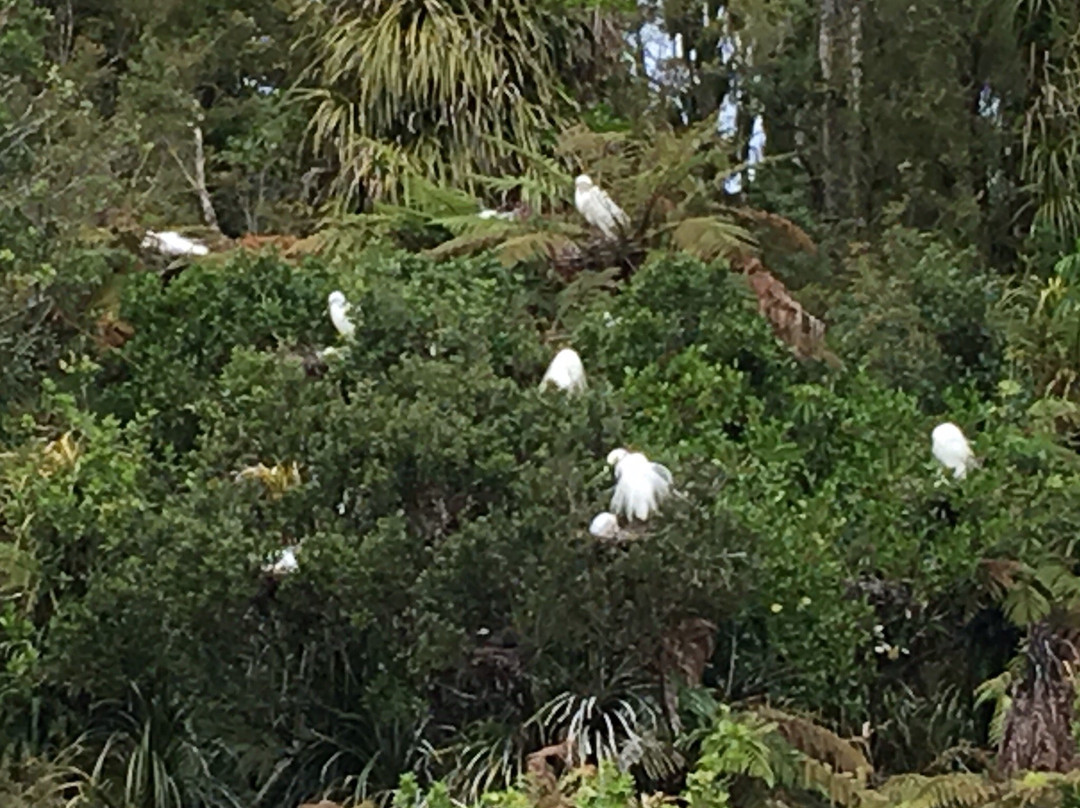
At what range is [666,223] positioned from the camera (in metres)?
7.69

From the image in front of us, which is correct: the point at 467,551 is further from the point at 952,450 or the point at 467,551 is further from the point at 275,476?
the point at 952,450

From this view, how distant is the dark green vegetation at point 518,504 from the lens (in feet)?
16.5

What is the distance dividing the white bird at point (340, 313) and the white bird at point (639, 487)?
1.46m

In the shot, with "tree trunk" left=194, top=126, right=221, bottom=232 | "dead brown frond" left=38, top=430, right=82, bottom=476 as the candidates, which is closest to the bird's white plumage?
"dead brown frond" left=38, top=430, right=82, bottom=476

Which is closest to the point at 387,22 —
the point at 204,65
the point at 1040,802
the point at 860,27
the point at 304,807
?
the point at 204,65

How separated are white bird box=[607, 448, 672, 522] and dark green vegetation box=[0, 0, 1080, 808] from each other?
0.08 meters

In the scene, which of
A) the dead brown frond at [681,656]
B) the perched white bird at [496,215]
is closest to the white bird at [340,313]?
the perched white bird at [496,215]

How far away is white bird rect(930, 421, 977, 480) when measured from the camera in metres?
5.99

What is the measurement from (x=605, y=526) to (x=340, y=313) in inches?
73.9

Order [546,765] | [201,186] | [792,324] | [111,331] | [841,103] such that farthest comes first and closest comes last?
[841,103] → [201,186] → [111,331] → [792,324] → [546,765]

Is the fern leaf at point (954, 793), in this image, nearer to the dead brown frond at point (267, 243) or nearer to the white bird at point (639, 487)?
the white bird at point (639, 487)

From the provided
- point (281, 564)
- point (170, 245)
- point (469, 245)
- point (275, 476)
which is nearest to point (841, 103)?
point (469, 245)

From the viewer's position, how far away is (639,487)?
5.14m

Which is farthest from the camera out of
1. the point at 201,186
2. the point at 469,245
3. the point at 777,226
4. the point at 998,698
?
the point at 201,186
